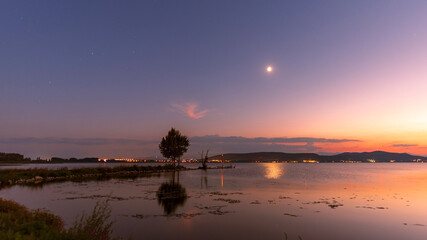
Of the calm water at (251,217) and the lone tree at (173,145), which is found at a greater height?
the lone tree at (173,145)

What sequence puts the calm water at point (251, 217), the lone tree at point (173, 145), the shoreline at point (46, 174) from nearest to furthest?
the calm water at point (251, 217)
the shoreline at point (46, 174)
the lone tree at point (173, 145)

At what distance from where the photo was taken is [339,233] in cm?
1811

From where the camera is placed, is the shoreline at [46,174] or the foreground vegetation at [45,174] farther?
the foreground vegetation at [45,174]

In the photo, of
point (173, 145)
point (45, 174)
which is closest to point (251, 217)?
point (45, 174)

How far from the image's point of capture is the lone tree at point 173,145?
10309cm

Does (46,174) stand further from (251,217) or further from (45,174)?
(251,217)

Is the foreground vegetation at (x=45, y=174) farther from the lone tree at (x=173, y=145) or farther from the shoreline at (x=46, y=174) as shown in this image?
the lone tree at (x=173, y=145)

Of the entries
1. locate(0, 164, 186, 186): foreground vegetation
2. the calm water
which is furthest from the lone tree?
the calm water

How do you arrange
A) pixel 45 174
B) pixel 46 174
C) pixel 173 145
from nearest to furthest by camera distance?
pixel 45 174 < pixel 46 174 < pixel 173 145

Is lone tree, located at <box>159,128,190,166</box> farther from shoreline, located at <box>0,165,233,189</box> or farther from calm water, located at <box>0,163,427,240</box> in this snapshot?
calm water, located at <box>0,163,427,240</box>

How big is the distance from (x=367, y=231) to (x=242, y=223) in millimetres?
8394

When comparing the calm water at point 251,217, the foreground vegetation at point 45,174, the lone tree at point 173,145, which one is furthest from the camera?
the lone tree at point 173,145

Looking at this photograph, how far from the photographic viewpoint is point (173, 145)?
102375 millimetres

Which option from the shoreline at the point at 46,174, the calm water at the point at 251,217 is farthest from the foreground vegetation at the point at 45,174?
the calm water at the point at 251,217
